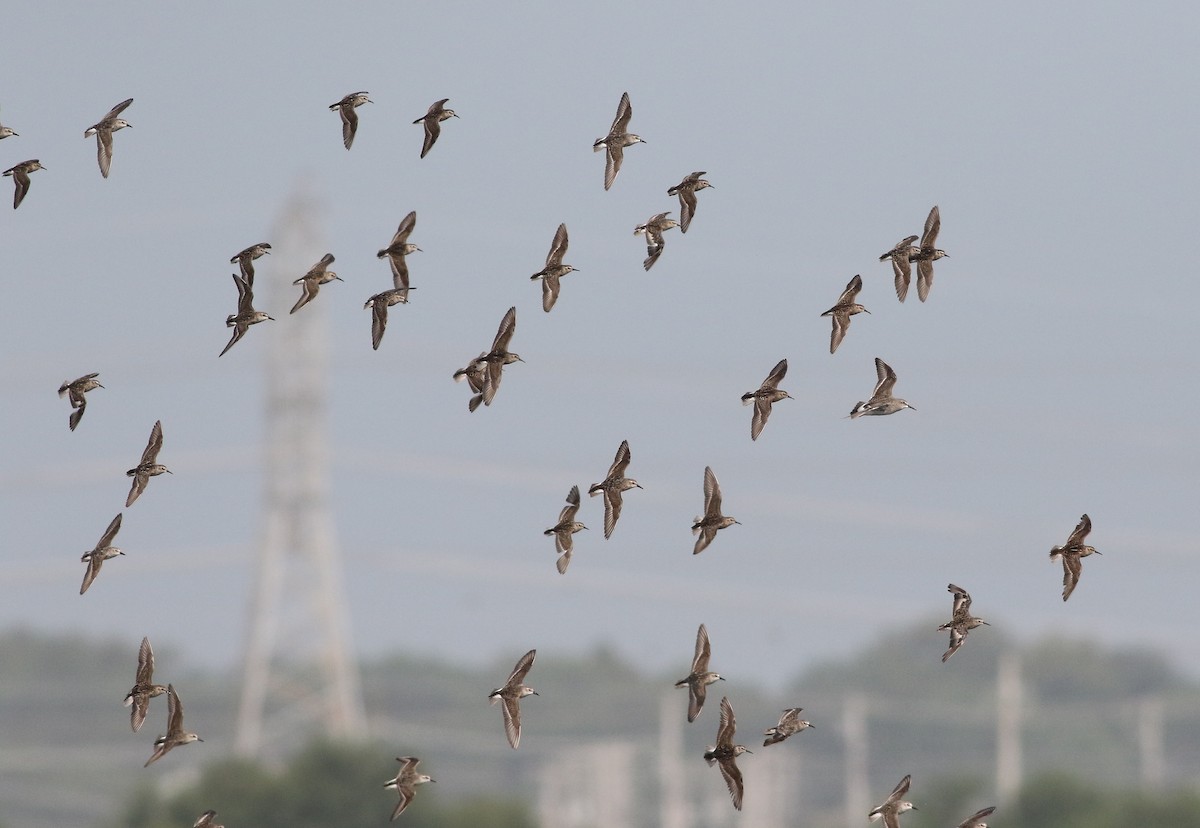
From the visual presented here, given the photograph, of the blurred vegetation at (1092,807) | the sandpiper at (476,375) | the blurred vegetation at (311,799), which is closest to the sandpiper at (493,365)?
the sandpiper at (476,375)

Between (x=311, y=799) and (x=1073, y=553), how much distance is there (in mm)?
80577

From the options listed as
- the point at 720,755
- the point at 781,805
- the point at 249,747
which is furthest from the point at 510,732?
the point at 781,805

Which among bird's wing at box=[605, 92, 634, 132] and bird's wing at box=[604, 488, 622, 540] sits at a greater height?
bird's wing at box=[605, 92, 634, 132]

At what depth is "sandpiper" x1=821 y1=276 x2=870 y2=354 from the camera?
122ft

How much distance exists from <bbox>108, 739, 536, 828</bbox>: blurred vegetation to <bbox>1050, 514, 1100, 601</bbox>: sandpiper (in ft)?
242

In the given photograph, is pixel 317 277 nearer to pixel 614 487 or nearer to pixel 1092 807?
pixel 614 487

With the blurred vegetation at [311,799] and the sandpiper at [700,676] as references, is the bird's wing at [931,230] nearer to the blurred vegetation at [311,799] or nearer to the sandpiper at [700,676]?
the sandpiper at [700,676]

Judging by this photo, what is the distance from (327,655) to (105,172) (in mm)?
69608

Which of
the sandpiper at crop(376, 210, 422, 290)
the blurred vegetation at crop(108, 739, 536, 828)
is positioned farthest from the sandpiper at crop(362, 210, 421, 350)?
the blurred vegetation at crop(108, 739, 536, 828)

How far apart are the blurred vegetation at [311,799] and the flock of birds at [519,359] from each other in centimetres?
7208

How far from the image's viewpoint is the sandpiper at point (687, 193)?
37312 millimetres

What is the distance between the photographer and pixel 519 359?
125 ft

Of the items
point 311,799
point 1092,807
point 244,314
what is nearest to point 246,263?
point 244,314

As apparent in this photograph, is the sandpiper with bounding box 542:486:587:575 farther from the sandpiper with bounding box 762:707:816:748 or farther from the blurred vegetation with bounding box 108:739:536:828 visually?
the blurred vegetation with bounding box 108:739:536:828
